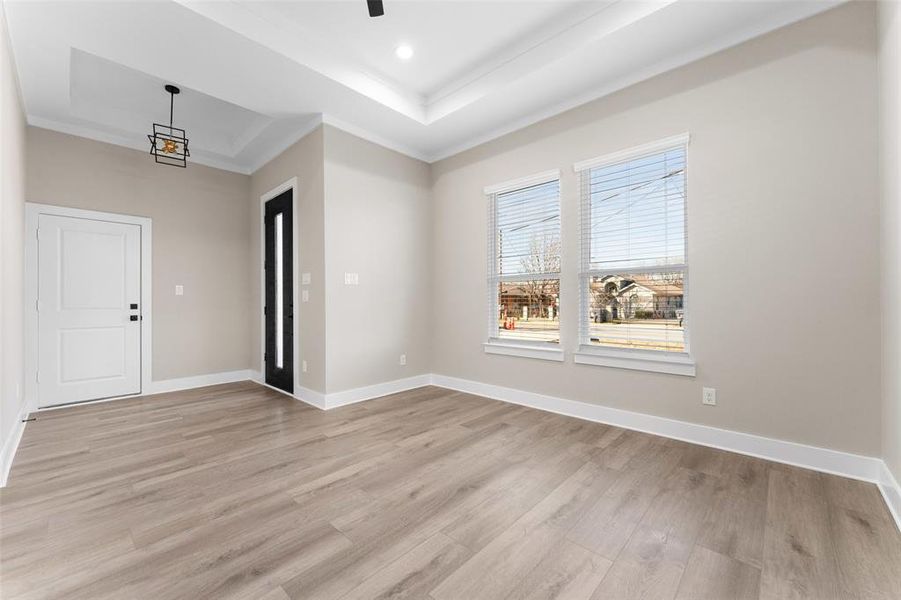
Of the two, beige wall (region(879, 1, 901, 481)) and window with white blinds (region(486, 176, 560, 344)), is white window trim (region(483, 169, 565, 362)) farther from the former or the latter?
beige wall (region(879, 1, 901, 481))

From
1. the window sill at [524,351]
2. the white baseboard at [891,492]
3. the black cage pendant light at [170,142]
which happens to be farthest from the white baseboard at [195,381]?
the white baseboard at [891,492]

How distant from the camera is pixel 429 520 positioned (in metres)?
1.90

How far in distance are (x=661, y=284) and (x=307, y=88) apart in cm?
351

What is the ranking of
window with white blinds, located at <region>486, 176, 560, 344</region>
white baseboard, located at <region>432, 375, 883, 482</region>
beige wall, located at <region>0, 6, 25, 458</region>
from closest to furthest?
white baseboard, located at <region>432, 375, 883, 482</region> → beige wall, located at <region>0, 6, 25, 458</region> → window with white blinds, located at <region>486, 176, 560, 344</region>

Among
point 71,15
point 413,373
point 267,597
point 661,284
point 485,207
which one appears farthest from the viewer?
point 413,373

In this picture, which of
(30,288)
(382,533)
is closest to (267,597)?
(382,533)

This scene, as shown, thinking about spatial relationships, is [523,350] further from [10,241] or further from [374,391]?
[10,241]

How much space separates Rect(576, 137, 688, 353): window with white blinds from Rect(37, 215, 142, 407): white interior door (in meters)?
5.11

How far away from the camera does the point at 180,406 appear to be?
404 cm

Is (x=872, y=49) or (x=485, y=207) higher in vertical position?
(x=872, y=49)

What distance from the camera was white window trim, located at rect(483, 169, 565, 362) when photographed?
3.78 m

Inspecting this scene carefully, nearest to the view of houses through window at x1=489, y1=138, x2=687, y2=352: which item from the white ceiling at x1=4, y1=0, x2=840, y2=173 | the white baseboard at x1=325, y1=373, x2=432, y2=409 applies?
the white ceiling at x1=4, y1=0, x2=840, y2=173

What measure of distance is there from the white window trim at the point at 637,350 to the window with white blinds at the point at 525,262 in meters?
0.28

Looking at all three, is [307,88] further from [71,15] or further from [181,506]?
[181,506]
